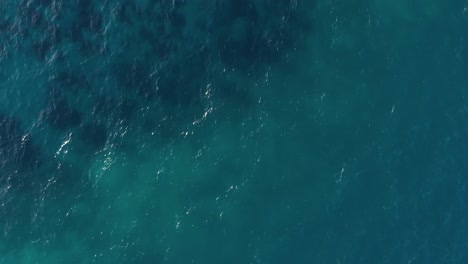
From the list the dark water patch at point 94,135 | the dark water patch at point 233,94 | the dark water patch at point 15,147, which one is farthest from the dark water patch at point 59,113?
the dark water patch at point 233,94

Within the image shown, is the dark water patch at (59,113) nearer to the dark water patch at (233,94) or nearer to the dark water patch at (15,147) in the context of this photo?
the dark water patch at (15,147)

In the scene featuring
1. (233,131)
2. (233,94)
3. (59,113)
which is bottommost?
(233,131)

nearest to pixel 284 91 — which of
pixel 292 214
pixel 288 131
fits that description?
pixel 288 131

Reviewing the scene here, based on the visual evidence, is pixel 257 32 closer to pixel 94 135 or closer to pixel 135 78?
pixel 135 78

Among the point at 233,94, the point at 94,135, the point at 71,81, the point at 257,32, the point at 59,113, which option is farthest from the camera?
the point at 257,32

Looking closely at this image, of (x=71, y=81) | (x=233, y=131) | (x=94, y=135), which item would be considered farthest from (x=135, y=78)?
(x=233, y=131)

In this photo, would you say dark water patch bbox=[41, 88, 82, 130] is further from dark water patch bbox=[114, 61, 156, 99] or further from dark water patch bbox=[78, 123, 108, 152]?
dark water patch bbox=[114, 61, 156, 99]

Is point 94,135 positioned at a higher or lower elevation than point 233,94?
higher
